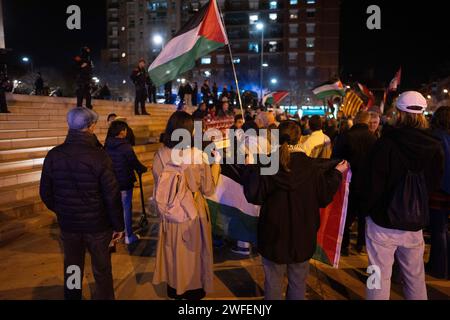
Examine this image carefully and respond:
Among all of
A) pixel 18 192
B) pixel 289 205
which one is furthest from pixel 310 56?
pixel 289 205

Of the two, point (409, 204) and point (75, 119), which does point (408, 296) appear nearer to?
point (409, 204)

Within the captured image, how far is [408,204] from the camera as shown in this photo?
11.0ft

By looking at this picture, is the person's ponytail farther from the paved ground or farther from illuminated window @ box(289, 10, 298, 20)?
illuminated window @ box(289, 10, 298, 20)

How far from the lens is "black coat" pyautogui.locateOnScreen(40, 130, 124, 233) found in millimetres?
3488

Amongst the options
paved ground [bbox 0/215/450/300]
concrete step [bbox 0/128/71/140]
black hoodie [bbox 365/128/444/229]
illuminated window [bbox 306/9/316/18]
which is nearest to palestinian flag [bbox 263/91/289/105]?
concrete step [bbox 0/128/71/140]

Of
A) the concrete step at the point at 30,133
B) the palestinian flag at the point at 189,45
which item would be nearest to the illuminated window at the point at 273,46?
the concrete step at the point at 30,133

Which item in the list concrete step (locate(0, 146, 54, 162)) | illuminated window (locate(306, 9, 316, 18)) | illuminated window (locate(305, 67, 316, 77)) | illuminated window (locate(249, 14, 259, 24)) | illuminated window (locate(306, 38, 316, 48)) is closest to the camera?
concrete step (locate(0, 146, 54, 162))

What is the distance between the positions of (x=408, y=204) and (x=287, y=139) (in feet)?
4.00

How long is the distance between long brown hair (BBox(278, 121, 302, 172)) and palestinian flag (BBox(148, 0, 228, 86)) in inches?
136

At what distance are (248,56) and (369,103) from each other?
2803 inches

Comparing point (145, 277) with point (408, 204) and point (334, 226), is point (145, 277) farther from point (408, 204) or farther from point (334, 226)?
point (408, 204)

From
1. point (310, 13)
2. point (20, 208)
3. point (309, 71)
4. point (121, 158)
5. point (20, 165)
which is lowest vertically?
point (20, 208)

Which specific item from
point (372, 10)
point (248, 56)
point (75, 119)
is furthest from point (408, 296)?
point (248, 56)

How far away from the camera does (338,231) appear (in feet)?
14.2
